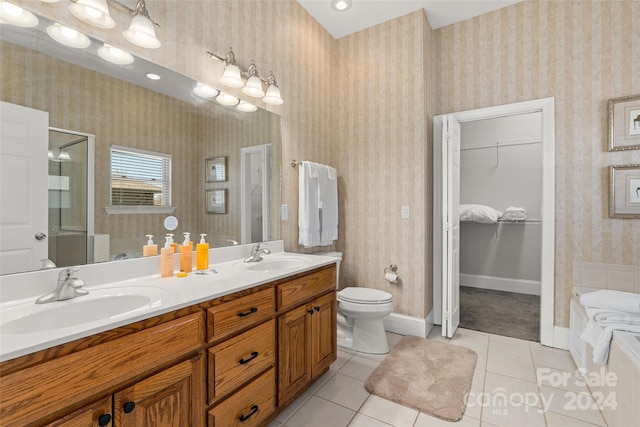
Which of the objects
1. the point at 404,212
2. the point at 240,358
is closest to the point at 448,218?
the point at 404,212

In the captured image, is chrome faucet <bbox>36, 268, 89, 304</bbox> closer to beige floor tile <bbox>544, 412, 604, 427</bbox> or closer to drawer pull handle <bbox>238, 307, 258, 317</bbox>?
drawer pull handle <bbox>238, 307, 258, 317</bbox>

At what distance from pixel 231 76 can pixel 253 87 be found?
0.66ft

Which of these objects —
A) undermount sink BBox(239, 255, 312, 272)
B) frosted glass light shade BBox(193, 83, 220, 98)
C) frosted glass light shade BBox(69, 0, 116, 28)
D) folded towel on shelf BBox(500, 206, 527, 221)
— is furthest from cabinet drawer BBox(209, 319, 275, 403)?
folded towel on shelf BBox(500, 206, 527, 221)

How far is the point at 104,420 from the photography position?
2.95ft

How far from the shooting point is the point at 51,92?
1249 millimetres

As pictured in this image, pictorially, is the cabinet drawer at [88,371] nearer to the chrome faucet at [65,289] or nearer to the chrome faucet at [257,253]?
the chrome faucet at [65,289]

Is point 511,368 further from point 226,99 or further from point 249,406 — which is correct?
point 226,99

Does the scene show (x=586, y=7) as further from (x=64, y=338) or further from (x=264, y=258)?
(x=64, y=338)

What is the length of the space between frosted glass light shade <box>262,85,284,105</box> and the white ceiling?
1.01m

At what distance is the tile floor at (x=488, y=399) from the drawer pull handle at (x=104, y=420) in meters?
0.97

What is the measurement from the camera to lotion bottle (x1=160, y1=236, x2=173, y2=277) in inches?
60.4

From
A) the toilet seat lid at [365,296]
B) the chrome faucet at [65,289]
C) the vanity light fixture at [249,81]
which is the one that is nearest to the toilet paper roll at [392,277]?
the toilet seat lid at [365,296]

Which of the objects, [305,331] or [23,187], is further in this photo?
[305,331]

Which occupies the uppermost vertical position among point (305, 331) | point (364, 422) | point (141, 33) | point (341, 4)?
point (341, 4)
